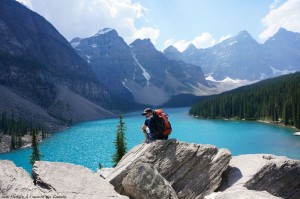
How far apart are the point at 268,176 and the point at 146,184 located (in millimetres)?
7197

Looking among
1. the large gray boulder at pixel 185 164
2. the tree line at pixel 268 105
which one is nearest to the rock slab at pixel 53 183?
the large gray boulder at pixel 185 164

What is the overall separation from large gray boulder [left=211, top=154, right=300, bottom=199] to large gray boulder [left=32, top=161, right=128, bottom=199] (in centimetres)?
703

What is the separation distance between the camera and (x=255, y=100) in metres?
173

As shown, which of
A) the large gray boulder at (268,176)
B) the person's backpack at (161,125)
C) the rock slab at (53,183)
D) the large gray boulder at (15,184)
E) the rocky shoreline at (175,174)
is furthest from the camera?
the person's backpack at (161,125)

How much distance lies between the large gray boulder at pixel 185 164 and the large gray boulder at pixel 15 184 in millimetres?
4944

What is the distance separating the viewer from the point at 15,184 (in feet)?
40.3

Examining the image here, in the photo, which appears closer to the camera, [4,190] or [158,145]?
[4,190]

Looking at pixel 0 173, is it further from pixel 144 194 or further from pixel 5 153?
pixel 5 153

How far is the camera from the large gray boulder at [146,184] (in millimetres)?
14859

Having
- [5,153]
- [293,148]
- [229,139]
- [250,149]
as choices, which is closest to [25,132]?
[5,153]

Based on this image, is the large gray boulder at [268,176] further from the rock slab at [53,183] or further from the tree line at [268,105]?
the tree line at [268,105]

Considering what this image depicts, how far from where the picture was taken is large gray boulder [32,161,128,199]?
12773 millimetres

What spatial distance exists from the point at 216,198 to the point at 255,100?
16963 centimetres

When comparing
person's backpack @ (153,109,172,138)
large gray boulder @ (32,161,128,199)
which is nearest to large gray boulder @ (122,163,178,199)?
large gray boulder @ (32,161,128,199)
